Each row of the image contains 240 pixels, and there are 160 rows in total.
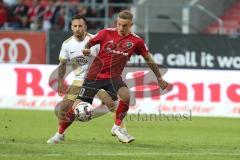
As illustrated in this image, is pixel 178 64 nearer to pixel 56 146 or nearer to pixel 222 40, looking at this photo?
pixel 222 40

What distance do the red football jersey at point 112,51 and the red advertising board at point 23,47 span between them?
14.3 metres

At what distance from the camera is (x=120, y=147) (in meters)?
13.9

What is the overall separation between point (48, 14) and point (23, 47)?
2.28 metres

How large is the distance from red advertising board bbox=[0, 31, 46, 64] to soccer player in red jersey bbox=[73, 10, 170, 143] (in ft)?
46.8

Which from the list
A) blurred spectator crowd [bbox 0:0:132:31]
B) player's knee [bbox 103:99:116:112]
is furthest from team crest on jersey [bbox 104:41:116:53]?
blurred spectator crowd [bbox 0:0:132:31]

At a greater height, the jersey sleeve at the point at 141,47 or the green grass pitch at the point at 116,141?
the jersey sleeve at the point at 141,47

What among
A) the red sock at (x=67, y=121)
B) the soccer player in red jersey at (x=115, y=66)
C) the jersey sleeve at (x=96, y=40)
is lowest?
the red sock at (x=67, y=121)

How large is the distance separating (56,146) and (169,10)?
1739 cm

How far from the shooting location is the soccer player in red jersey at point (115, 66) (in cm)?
1448

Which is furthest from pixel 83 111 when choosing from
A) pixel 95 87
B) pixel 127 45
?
pixel 127 45

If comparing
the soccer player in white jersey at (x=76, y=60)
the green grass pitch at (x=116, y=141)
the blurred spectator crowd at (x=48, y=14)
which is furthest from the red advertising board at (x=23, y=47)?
the soccer player in white jersey at (x=76, y=60)

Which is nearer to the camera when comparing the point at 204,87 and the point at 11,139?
the point at 11,139

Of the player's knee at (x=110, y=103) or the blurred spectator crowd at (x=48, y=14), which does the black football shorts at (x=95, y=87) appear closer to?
the player's knee at (x=110, y=103)

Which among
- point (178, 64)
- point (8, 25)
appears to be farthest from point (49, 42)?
point (178, 64)
